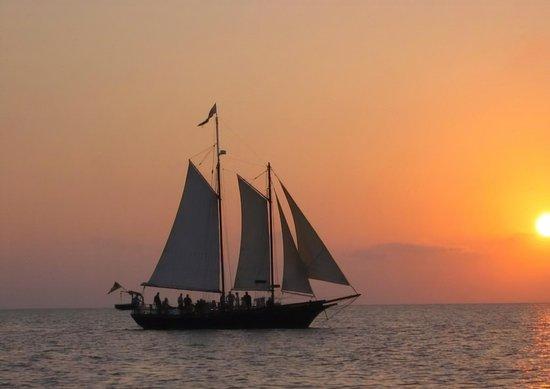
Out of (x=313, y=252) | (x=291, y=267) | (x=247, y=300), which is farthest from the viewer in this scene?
(x=247, y=300)

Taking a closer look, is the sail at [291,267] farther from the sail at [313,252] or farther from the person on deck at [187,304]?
the person on deck at [187,304]

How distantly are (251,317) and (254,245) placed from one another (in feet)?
19.6

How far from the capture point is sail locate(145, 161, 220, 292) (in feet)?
275

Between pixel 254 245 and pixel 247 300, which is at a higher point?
pixel 254 245

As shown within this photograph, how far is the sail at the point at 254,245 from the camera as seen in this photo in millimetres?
82688

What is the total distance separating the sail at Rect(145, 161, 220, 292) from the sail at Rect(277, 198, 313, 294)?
309 inches

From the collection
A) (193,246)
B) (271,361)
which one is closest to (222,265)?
(193,246)

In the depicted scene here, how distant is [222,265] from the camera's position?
8638 cm

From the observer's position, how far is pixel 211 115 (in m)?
88.1

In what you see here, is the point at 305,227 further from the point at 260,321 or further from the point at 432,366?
the point at 432,366

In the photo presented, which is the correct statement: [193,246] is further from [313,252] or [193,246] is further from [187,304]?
[313,252]

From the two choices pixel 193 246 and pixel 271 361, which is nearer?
pixel 271 361

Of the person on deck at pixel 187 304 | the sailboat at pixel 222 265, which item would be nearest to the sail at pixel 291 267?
the sailboat at pixel 222 265

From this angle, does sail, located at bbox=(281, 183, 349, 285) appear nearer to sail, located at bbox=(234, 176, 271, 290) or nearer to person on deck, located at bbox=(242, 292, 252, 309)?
sail, located at bbox=(234, 176, 271, 290)
